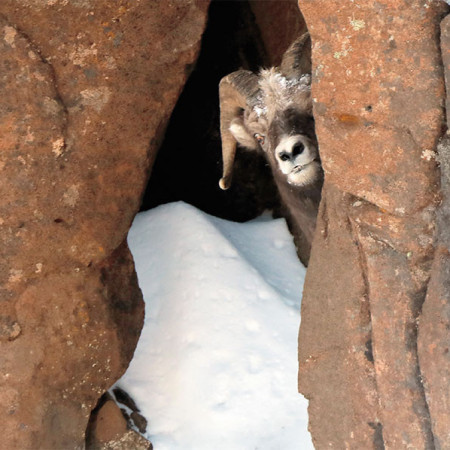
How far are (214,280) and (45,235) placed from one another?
1991mm

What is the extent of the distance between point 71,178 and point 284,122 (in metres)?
1.16

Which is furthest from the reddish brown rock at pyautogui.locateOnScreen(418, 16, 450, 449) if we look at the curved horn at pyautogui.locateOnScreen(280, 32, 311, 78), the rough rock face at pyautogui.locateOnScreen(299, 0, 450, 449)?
the curved horn at pyautogui.locateOnScreen(280, 32, 311, 78)

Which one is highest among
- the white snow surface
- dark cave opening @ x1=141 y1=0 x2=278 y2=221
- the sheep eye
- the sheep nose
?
the sheep nose

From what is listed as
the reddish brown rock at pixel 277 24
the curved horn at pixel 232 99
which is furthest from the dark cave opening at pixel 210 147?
the curved horn at pixel 232 99

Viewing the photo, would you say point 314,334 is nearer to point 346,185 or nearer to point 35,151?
point 346,185

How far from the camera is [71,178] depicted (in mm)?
4062

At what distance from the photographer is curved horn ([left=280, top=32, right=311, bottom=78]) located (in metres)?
4.08

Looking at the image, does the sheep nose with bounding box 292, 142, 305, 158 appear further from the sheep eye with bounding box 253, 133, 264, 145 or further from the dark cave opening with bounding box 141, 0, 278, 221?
the dark cave opening with bounding box 141, 0, 278, 221

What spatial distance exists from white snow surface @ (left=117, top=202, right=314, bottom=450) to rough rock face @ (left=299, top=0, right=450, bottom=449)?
2.21 metres

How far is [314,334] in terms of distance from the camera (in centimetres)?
301

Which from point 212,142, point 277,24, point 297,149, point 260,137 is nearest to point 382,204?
point 297,149

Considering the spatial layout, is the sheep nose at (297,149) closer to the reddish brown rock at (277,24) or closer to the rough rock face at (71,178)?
the rough rock face at (71,178)

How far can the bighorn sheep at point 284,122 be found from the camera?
3723mm

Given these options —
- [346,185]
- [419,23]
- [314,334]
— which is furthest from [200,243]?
[419,23]
